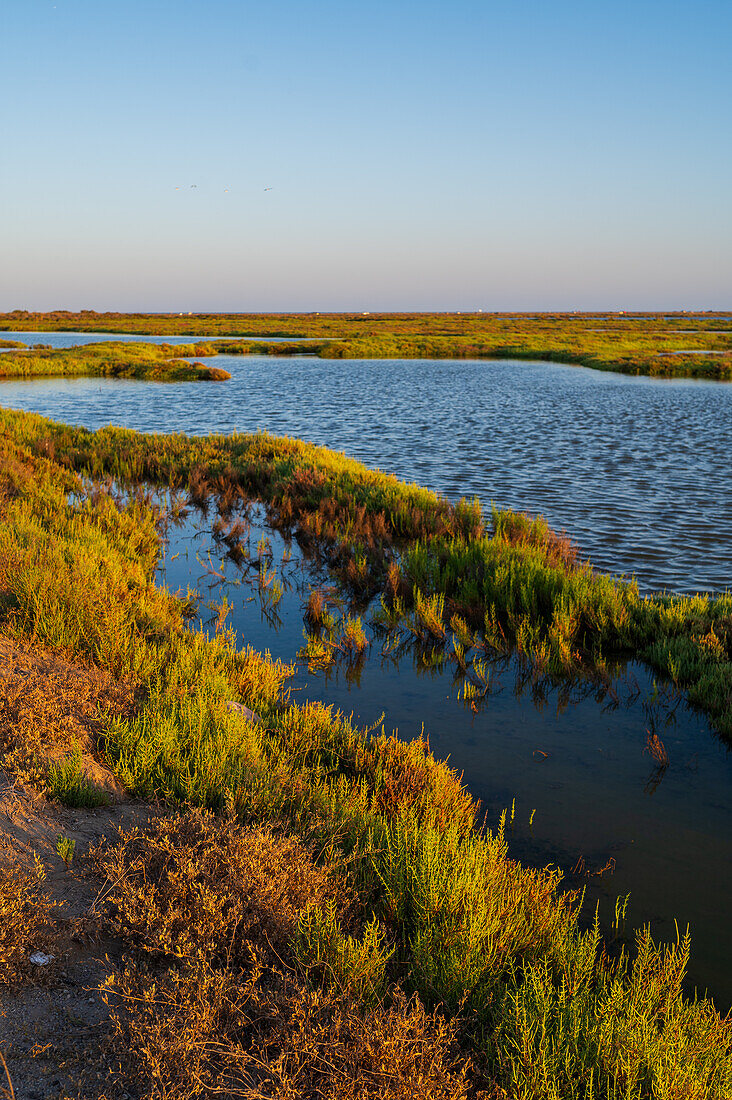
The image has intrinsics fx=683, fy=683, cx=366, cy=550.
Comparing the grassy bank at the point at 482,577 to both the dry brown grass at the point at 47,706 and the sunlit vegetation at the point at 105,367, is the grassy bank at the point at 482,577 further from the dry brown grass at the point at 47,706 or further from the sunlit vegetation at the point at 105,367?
the sunlit vegetation at the point at 105,367

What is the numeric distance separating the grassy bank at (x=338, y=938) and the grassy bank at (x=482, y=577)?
316 centimetres

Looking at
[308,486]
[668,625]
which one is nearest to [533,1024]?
[668,625]

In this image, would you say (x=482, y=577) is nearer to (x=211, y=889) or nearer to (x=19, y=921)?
(x=211, y=889)

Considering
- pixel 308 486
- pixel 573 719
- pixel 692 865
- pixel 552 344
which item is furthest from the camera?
pixel 552 344

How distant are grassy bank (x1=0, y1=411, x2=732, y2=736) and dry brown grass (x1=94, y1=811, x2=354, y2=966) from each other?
4775 millimetres

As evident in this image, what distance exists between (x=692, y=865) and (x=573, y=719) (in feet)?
6.64

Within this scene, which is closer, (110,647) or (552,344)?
(110,647)

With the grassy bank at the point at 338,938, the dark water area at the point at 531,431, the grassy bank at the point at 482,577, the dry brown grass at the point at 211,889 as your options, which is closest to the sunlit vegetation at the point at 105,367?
the dark water area at the point at 531,431

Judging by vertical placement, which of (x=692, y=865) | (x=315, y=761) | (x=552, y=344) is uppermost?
(x=552, y=344)

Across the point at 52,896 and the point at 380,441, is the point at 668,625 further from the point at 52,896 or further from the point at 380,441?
the point at 380,441

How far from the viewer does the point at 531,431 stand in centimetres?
2514

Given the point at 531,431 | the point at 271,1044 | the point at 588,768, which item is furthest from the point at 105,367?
the point at 271,1044

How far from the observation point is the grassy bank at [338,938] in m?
2.38

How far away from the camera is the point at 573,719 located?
262 inches
